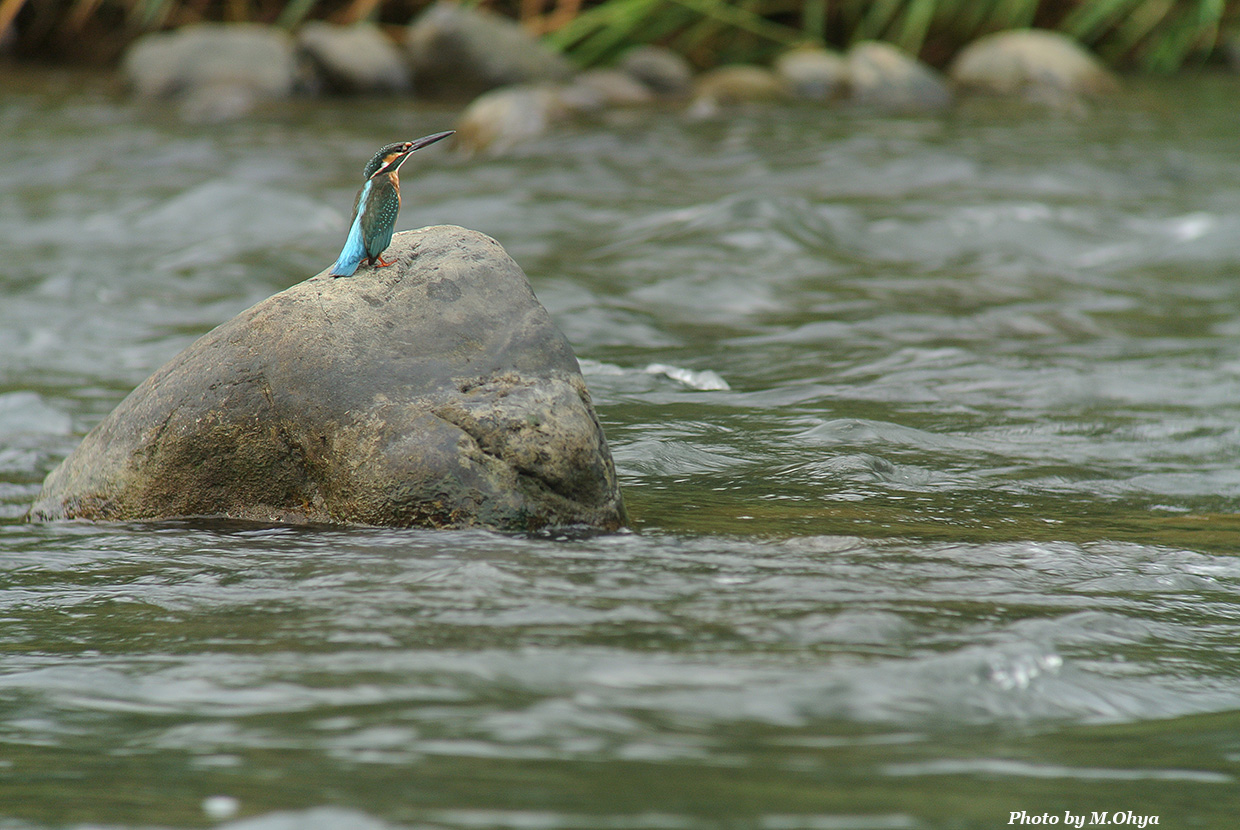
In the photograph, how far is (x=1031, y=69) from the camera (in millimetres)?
13211

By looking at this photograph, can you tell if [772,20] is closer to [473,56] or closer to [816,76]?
[816,76]

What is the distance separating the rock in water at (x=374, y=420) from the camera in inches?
116

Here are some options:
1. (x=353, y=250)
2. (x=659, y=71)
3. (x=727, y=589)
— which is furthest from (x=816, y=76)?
(x=727, y=589)

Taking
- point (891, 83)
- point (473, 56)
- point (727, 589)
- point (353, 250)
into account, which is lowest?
point (727, 589)

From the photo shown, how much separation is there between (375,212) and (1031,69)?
1158cm

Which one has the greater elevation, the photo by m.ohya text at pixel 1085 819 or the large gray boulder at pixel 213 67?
the large gray boulder at pixel 213 67

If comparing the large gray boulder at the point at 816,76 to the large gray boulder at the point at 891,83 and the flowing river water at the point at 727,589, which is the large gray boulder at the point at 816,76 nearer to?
the large gray boulder at the point at 891,83

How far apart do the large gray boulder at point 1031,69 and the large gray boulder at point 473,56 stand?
4287 millimetres

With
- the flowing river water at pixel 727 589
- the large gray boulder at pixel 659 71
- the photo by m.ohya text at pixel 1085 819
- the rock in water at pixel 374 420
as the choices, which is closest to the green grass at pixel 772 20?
the large gray boulder at pixel 659 71

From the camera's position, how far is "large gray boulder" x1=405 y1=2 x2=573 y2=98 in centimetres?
1311

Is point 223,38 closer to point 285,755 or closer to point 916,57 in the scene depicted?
point 916,57

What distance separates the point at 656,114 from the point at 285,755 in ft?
35.5

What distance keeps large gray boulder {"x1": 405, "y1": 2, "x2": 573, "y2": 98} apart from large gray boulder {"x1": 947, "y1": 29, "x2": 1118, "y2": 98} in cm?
429

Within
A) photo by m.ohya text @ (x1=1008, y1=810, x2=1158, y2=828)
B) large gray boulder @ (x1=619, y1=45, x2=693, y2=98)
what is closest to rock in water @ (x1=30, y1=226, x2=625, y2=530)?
photo by m.ohya text @ (x1=1008, y1=810, x2=1158, y2=828)
